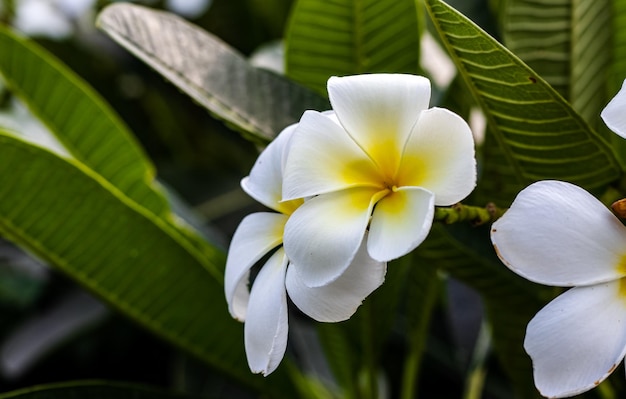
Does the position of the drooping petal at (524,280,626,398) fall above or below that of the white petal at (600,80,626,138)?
below

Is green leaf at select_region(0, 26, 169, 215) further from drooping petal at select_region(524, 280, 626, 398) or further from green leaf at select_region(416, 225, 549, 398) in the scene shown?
drooping petal at select_region(524, 280, 626, 398)

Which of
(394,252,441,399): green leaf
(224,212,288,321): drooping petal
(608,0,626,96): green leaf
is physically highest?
(608,0,626,96): green leaf

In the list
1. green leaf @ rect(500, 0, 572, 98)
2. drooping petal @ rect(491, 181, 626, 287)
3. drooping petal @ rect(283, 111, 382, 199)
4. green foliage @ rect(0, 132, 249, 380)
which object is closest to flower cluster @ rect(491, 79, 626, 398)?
drooping petal @ rect(491, 181, 626, 287)

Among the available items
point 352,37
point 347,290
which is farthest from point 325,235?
point 352,37

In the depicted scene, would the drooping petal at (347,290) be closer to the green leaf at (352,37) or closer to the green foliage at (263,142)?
the green foliage at (263,142)

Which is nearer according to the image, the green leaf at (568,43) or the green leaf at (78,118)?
the green leaf at (568,43)

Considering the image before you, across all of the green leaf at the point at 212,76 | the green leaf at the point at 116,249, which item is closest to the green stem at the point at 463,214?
the green leaf at the point at 212,76

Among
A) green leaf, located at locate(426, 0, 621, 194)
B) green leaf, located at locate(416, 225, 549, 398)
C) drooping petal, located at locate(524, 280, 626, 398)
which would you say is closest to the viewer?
drooping petal, located at locate(524, 280, 626, 398)
